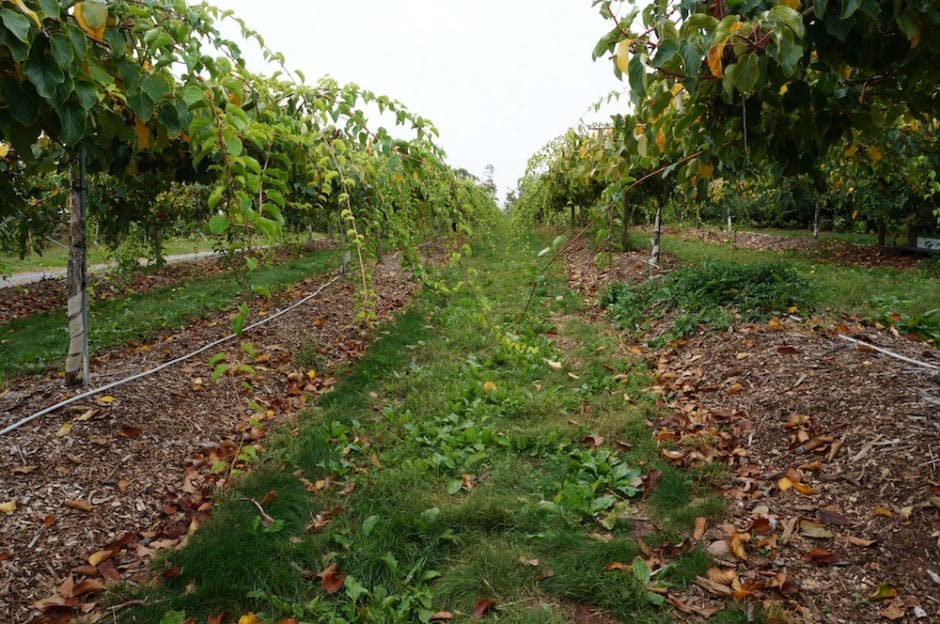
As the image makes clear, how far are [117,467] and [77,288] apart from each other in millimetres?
1513

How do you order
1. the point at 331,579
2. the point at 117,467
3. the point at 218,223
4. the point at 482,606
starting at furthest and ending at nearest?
the point at 117,467 < the point at 331,579 < the point at 482,606 < the point at 218,223

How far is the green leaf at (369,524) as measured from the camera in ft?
8.50

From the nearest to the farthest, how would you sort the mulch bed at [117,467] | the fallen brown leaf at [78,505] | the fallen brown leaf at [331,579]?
1. the fallen brown leaf at [331,579]
2. the mulch bed at [117,467]
3. the fallen brown leaf at [78,505]

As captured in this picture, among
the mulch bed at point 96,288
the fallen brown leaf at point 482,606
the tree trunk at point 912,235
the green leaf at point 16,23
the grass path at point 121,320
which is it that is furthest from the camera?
the tree trunk at point 912,235

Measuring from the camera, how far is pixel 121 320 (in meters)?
7.05

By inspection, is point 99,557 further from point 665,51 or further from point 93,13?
point 665,51

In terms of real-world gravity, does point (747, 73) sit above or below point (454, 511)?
above

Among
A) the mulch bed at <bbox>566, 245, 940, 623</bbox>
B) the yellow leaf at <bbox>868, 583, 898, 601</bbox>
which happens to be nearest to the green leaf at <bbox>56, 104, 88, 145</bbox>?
the mulch bed at <bbox>566, 245, 940, 623</bbox>

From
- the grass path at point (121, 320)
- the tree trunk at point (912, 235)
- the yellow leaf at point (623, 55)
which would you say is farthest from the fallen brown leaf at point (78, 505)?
the tree trunk at point (912, 235)

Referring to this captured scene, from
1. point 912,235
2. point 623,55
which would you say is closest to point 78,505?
point 623,55

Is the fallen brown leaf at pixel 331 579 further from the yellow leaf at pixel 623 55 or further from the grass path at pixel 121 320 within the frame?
the grass path at pixel 121 320

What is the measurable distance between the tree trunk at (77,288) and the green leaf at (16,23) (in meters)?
3.11

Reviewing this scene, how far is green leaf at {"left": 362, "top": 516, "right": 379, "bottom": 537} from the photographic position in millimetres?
2592

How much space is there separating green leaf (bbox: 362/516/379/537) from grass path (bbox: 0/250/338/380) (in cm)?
320
